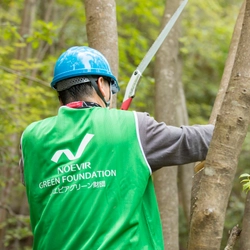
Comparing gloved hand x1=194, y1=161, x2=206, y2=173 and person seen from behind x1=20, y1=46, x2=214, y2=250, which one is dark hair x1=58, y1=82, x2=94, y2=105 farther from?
gloved hand x1=194, y1=161, x2=206, y2=173

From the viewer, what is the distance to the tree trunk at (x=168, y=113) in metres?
5.27

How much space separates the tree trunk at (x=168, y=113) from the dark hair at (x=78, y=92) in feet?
9.62

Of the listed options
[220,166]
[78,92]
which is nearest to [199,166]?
[220,166]

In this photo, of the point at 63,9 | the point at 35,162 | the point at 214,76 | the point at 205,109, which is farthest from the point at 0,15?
the point at 35,162

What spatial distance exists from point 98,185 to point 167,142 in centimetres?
37

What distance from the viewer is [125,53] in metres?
10.7

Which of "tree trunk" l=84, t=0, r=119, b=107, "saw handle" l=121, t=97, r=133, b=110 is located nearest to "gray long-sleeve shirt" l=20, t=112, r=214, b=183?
"saw handle" l=121, t=97, r=133, b=110

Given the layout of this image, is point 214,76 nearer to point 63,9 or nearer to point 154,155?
point 63,9

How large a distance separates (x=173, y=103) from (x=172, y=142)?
10.7 feet

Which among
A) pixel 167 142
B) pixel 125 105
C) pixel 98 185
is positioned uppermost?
pixel 125 105

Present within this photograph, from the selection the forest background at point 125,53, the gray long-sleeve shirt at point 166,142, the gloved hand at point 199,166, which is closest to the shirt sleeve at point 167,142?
the gray long-sleeve shirt at point 166,142

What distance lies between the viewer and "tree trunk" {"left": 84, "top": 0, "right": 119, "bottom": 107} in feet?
11.9

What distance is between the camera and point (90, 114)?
2.32 m

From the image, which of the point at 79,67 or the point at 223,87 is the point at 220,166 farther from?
the point at 223,87
